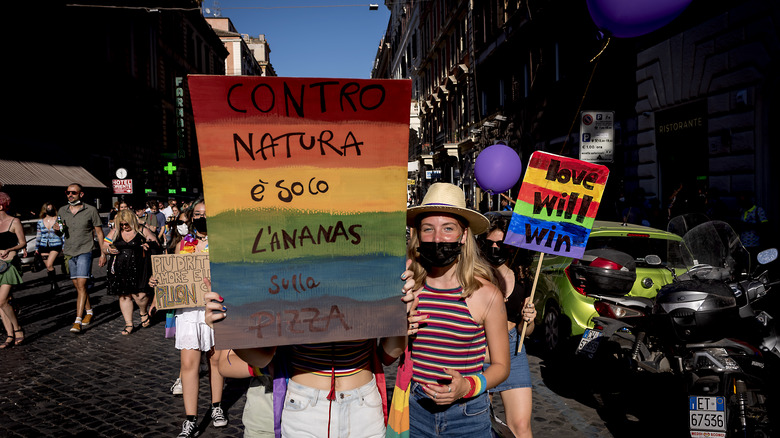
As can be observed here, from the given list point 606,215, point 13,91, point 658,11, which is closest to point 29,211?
point 13,91

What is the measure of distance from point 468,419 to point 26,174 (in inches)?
736

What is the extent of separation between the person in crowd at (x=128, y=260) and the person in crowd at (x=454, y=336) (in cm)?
612

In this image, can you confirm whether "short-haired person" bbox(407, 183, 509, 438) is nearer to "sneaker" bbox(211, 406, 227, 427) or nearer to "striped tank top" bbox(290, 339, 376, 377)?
"striped tank top" bbox(290, 339, 376, 377)

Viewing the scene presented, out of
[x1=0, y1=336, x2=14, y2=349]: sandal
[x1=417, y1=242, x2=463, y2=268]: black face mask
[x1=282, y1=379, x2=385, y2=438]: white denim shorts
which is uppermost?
[x1=417, y1=242, x2=463, y2=268]: black face mask

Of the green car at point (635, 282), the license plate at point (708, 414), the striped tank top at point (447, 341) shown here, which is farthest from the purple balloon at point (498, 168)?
the striped tank top at point (447, 341)

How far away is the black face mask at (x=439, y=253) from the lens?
8.13ft

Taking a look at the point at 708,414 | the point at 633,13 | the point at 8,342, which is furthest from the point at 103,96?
the point at 708,414

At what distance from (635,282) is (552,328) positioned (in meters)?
1.15

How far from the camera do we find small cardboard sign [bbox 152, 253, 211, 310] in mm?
3883

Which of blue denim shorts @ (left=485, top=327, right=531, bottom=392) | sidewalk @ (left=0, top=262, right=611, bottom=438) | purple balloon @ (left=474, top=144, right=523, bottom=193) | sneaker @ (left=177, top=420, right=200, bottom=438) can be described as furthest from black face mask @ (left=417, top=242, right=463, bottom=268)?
purple balloon @ (left=474, top=144, right=523, bottom=193)

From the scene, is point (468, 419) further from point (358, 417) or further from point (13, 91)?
point (13, 91)

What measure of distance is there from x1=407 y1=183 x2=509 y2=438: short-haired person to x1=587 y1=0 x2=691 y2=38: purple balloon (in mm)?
3513

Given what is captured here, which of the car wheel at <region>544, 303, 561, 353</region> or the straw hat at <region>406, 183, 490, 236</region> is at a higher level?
the straw hat at <region>406, 183, 490, 236</region>

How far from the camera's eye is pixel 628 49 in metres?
13.7
